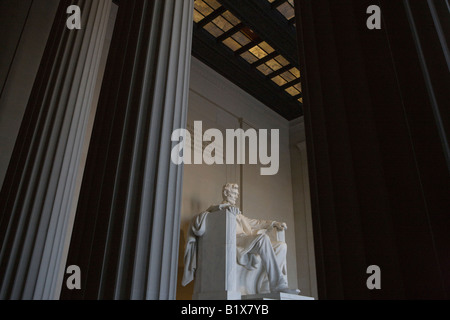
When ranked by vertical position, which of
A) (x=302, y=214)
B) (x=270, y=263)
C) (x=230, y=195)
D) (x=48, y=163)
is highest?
(x=302, y=214)

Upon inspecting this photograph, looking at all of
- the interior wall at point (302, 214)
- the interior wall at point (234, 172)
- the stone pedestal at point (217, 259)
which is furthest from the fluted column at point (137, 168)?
the interior wall at point (302, 214)

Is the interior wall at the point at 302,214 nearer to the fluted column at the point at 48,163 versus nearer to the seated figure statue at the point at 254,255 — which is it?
the seated figure statue at the point at 254,255

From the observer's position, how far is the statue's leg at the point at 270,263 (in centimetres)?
613

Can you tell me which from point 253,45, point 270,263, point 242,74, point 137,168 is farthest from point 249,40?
point 137,168

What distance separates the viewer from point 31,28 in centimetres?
522

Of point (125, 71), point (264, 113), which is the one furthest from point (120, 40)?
point (264, 113)

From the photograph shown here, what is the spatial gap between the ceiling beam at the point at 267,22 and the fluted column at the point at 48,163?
156 inches

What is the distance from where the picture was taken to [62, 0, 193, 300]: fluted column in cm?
243

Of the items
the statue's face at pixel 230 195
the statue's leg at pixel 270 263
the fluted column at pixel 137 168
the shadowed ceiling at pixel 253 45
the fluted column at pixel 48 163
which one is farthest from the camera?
the shadowed ceiling at pixel 253 45

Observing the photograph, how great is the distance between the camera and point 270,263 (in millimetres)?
6230

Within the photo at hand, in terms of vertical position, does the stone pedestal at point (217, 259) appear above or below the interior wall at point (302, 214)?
below

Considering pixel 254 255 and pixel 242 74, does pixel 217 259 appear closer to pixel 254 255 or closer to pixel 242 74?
pixel 254 255

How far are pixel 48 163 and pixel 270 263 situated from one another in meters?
3.95
